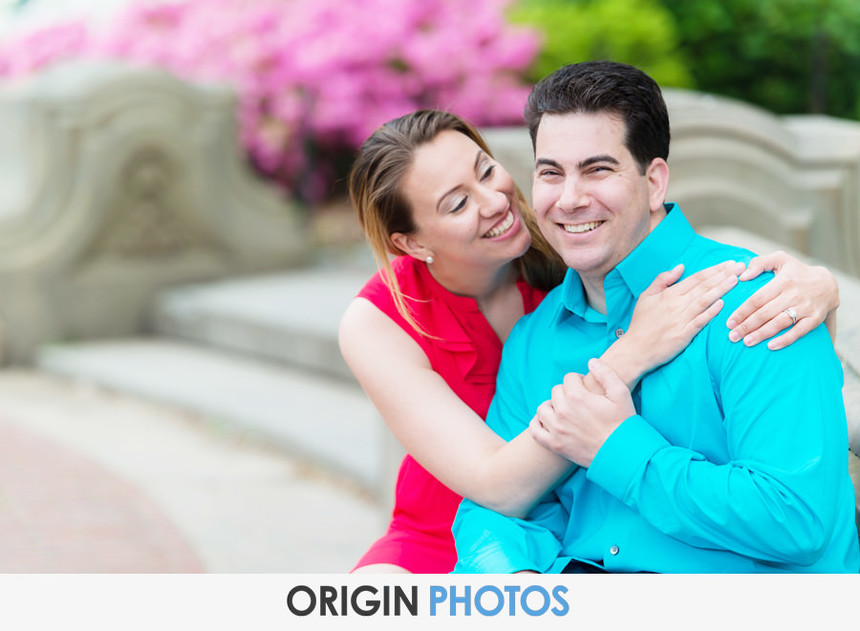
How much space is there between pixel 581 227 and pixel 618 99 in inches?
9.9

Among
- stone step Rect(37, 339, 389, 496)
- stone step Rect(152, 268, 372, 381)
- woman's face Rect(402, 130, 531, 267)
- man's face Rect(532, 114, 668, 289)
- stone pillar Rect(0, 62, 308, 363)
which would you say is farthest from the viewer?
stone pillar Rect(0, 62, 308, 363)

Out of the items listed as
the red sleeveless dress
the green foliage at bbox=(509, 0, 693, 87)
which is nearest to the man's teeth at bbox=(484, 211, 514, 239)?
the red sleeveless dress

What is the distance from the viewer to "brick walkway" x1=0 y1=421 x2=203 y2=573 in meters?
4.52

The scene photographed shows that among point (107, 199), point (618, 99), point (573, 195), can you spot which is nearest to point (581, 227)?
point (573, 195)

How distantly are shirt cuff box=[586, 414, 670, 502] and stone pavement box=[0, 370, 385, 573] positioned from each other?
8.94 feet

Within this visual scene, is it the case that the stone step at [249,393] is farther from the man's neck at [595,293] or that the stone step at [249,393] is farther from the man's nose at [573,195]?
the man's nose at [573,195]

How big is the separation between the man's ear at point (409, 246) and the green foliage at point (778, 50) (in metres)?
7.72

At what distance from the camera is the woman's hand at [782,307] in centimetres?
177

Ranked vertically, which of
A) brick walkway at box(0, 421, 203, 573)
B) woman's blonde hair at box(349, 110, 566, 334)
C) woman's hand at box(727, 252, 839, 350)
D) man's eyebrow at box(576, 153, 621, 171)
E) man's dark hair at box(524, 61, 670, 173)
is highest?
brick walkway at box(0, 421, 203, 573)

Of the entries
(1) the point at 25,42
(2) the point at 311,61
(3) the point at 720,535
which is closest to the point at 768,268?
(3) the point at 720,535

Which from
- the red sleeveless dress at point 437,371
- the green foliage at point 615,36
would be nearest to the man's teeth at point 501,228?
the red sleeveless dress at point 437,371

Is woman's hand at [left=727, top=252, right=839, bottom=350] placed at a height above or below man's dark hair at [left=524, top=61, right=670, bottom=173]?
below

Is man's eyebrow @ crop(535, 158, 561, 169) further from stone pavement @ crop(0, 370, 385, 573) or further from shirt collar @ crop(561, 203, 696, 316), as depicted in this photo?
stone pavement @ crop(0, 370, 385, 573)
